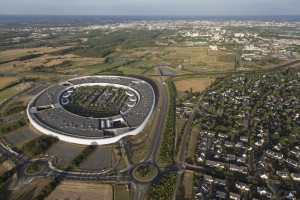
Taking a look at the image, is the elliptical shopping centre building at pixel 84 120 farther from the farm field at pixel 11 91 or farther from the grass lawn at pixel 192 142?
the farm field at pixel 11 91

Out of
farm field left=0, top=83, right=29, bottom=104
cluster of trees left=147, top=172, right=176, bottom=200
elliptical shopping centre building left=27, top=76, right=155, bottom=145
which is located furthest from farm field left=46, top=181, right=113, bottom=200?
farm field left=0, top=83, right=29, bottom=104

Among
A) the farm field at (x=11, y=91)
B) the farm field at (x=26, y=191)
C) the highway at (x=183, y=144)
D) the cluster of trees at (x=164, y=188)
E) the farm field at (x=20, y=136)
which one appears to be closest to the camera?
the cluster of trees at (x=164, y=188)

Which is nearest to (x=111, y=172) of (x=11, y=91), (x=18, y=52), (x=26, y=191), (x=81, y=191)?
(x=81, y=191)

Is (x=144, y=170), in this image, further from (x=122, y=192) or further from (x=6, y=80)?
(x=6, y=80)

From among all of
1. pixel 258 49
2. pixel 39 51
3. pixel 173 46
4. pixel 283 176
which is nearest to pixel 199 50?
pixel 173 46

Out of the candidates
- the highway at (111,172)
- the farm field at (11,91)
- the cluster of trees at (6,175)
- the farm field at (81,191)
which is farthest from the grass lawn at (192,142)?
the farm field at (11,91)

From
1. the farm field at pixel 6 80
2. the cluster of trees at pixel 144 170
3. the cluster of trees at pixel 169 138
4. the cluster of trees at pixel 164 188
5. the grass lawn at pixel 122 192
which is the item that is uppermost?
the farm field at pixel 6 80

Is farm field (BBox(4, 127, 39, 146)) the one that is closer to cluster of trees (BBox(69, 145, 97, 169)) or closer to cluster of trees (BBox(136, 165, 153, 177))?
cluster of trees (BBox(69, 145, 97, 169))
